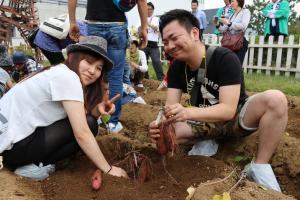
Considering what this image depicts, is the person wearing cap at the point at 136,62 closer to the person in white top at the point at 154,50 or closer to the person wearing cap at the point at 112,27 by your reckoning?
A: the person in white top at the point at 154,50

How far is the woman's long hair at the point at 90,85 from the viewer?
245 cm

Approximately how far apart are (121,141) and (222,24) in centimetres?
430

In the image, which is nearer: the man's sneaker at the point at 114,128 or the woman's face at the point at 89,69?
the woman's face at the point at 89,69

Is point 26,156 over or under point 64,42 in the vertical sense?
under

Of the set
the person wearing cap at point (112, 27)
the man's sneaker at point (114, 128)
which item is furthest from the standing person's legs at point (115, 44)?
the man's sneaker at point (114, 128)

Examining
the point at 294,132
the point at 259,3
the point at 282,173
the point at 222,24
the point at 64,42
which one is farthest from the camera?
the point at 259,3

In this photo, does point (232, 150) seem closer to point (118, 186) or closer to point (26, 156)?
point (118, 186)

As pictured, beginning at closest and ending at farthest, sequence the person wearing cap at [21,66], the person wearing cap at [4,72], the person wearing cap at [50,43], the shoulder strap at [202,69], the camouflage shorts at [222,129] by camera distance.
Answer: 1. the shoulder strap at [202,69]
2. the camouflage shorts at [222,129]
3. the person wearing cap at [50,43]
4. the person wearing cap at [4,72]
5. the person wearing cap at [21,66]

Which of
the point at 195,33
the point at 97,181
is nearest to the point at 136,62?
the point at 195,33

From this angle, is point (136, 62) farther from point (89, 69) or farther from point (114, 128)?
point (89, 69)

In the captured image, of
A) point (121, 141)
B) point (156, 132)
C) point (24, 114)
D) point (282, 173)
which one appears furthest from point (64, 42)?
point (282, 173)

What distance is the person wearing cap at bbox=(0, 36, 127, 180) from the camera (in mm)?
2279

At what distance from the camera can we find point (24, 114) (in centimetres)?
234

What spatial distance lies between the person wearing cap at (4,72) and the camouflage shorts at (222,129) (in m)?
2.60
